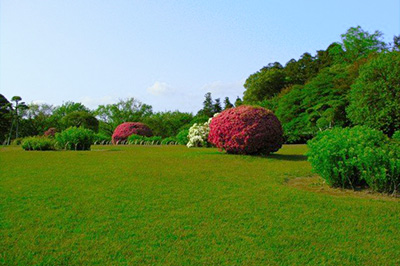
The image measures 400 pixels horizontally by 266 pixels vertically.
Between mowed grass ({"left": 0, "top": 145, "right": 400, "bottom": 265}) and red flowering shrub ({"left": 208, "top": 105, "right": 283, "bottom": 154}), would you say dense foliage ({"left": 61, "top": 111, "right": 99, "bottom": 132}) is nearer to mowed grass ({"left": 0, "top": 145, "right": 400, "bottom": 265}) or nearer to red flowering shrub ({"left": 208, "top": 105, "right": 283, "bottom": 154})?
red flowering shrub ({"left": 208, "top": 105, "right": 283, "bottom": 154})

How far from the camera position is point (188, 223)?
4348 millimetres

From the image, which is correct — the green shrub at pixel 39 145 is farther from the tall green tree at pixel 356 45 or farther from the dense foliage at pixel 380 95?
the tall green tree at pixel 356 45

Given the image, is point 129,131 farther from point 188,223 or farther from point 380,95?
point 188,223

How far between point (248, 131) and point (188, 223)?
739 cm

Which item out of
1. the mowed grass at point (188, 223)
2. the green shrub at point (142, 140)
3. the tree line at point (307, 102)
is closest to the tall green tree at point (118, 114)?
the tree line at point (307, 102)

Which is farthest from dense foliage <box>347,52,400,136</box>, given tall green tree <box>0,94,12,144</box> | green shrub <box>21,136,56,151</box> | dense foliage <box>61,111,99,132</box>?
tall green tree <box>0,94,12,144</box>

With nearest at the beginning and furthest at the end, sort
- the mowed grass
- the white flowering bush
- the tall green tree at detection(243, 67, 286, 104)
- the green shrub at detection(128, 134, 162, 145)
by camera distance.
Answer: the mowed grass, the white flowering bush, the green shrub at detection(128, 134, 162, 145), the tall green tree at detection(243, 67, 286, 104)

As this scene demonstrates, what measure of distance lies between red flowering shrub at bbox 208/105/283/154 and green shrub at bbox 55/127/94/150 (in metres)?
7.42

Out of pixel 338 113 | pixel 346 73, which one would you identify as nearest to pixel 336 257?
pixel 338 113

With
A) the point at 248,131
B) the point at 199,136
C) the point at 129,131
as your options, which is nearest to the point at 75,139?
the point at 199,136

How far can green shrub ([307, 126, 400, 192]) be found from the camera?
5.89m

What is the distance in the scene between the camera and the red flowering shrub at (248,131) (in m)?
11.4

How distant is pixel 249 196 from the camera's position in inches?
229

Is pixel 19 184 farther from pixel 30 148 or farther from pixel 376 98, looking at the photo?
pixel 376 98
